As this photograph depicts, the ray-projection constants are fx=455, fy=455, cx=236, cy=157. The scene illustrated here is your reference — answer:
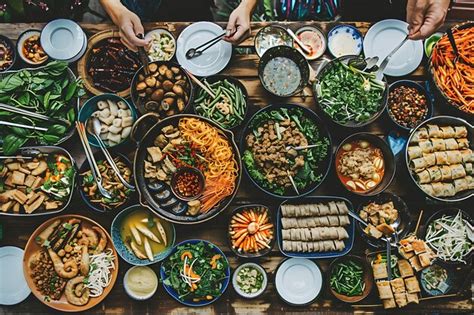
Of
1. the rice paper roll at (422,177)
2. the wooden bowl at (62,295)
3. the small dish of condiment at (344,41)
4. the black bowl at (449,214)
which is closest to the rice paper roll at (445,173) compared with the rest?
the rice paper roll at (422,177)

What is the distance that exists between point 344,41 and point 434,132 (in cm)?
96

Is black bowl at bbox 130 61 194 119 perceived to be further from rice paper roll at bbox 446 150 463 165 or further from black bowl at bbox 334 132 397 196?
rice paper roll at bbox 446 150 463 165

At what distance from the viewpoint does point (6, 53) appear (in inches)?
134

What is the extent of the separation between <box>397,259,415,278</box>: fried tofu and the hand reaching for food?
2.40m

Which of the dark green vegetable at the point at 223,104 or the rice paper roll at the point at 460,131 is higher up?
the dark green vegetable at the point at 223,104

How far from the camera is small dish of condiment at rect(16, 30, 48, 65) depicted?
338cm

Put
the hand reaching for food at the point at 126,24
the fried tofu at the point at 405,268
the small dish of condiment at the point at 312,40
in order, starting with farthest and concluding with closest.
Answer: the small dish of condiment at the point at 312,40 < the fried tofu at the point at 405,268 < the hand reaching for food at the point at 126,24

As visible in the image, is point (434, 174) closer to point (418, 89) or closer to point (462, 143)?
point (462, 143)

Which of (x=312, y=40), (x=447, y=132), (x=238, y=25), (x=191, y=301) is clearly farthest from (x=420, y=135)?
(x=191, y=301)

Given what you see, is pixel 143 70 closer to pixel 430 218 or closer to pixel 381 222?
pixel 381 222

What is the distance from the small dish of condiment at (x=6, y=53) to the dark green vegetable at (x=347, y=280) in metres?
2.82

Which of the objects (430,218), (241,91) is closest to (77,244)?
(241,91)

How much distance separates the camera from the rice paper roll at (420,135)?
131 inches

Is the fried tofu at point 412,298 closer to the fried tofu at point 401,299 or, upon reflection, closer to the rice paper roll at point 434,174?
the fried tofu at point 401,299
